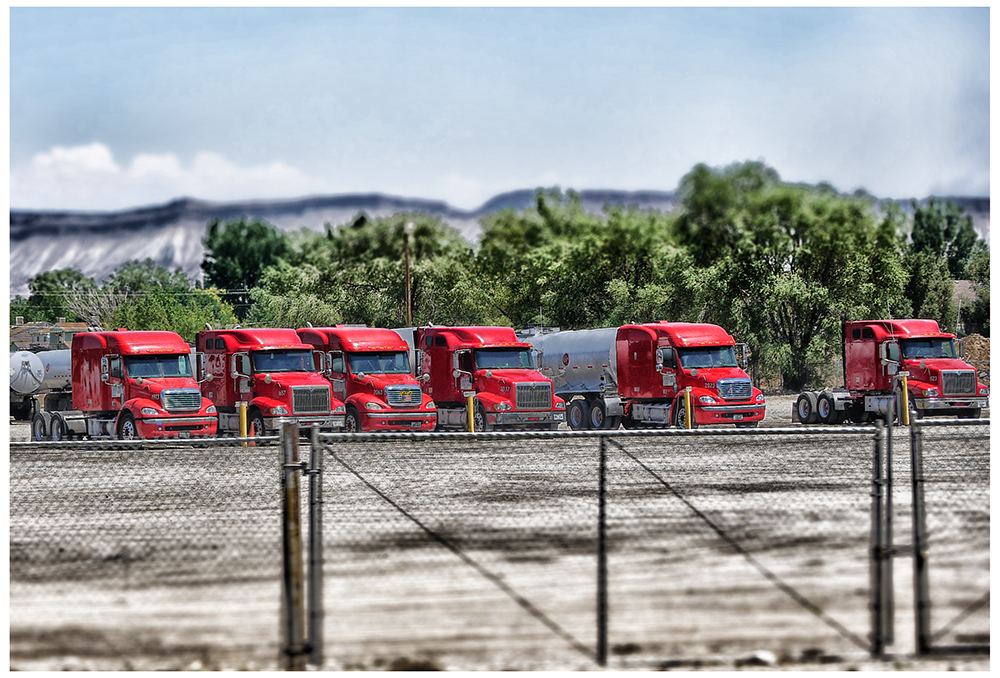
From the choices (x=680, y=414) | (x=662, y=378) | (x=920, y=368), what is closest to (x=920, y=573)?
(x=680, y=414)

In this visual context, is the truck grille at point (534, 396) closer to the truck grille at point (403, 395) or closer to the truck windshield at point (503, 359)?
the truck windshield at point (503, 359)

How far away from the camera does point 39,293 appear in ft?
436

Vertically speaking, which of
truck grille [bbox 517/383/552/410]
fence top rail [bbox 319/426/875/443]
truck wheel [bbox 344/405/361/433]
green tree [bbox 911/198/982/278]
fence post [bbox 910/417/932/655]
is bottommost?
truck wheel [bbox 344/405/361/433]

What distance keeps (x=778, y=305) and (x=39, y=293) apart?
99925 millimetres

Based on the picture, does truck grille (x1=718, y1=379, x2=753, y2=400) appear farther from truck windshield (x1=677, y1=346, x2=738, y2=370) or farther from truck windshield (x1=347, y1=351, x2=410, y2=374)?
truck windshield (x1=347, y1=351, x2=410, y2=374)

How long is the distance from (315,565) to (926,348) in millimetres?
30289

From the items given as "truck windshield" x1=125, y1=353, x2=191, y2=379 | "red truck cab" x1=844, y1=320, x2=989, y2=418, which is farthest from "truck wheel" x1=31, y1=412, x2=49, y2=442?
"red truck cab" x1=844, y1=320, x2=989, y2=418

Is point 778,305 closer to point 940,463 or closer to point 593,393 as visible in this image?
point 593,393

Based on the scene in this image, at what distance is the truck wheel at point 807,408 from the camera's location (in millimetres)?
36375

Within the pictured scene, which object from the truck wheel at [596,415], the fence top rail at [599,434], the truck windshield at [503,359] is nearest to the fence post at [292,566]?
the fence top rail at [599,434]

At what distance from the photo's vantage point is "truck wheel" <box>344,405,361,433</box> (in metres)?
32.2

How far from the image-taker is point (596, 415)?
35906 mm

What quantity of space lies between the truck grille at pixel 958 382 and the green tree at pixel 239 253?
105 meters

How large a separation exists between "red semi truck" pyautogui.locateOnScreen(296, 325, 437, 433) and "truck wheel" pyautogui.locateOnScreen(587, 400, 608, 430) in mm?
5207
